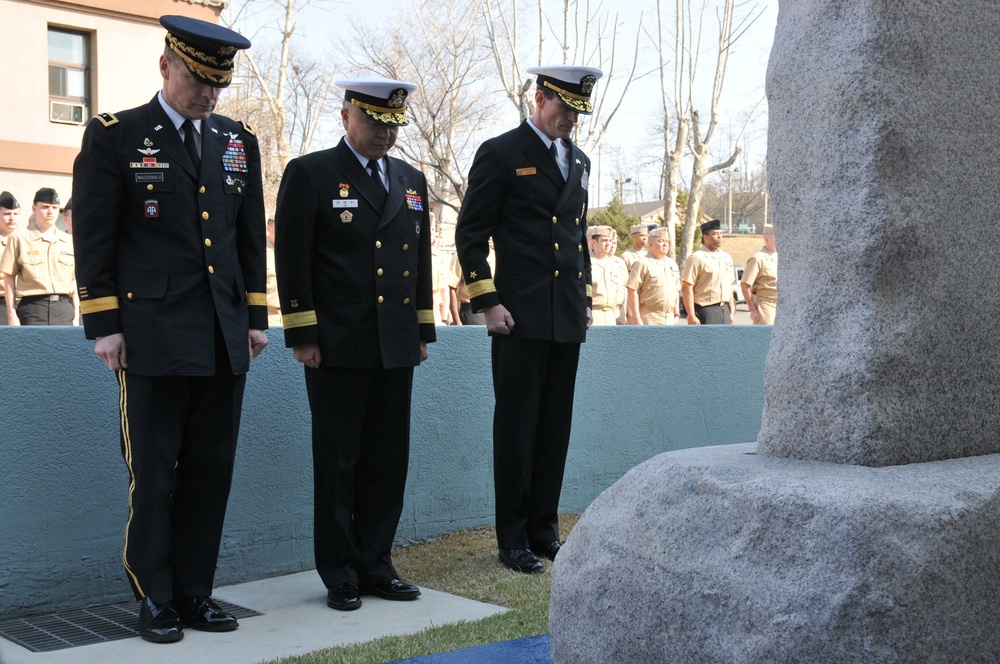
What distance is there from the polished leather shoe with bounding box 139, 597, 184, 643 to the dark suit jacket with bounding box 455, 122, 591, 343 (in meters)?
1.71

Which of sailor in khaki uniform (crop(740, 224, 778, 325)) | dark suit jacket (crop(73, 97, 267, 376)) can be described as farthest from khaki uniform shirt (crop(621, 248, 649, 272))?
dark suit jacket (crop(73, 97, 267, 376))

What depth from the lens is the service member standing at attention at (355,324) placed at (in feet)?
13.2

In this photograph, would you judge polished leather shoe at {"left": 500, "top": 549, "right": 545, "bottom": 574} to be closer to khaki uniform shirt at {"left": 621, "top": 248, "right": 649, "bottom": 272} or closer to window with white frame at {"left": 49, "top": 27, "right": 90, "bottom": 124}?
khaki uniform shirt at {"left": 621, "top": 248, "right": 649, "bottom": 272}

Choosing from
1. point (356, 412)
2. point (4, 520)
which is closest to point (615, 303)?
point (356, 412)

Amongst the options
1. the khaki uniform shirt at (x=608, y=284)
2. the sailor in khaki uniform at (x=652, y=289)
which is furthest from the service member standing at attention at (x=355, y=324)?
the sailor in khaki uniform at (x=652, y=289)

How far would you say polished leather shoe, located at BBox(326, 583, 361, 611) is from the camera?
3.96m

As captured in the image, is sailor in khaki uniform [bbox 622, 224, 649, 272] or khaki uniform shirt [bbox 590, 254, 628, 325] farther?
sailor in khaki uniform [bbox 622, 224, 649, 272]

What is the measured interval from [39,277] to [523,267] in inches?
197

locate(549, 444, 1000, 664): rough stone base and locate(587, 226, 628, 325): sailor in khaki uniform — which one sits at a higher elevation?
locate(587, 226, 628, 325): sailor in khaki uniform

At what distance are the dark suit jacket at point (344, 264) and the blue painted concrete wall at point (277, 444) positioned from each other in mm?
530

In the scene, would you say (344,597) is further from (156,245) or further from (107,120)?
(107,120)

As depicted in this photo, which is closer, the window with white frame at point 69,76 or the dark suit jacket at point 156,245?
the dark suit jacket at point 156,245

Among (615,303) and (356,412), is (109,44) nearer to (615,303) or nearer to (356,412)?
(615,303)

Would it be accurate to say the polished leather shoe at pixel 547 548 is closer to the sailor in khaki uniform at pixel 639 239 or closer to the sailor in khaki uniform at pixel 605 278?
the sailor in khaki uniform at pixel 605 278
